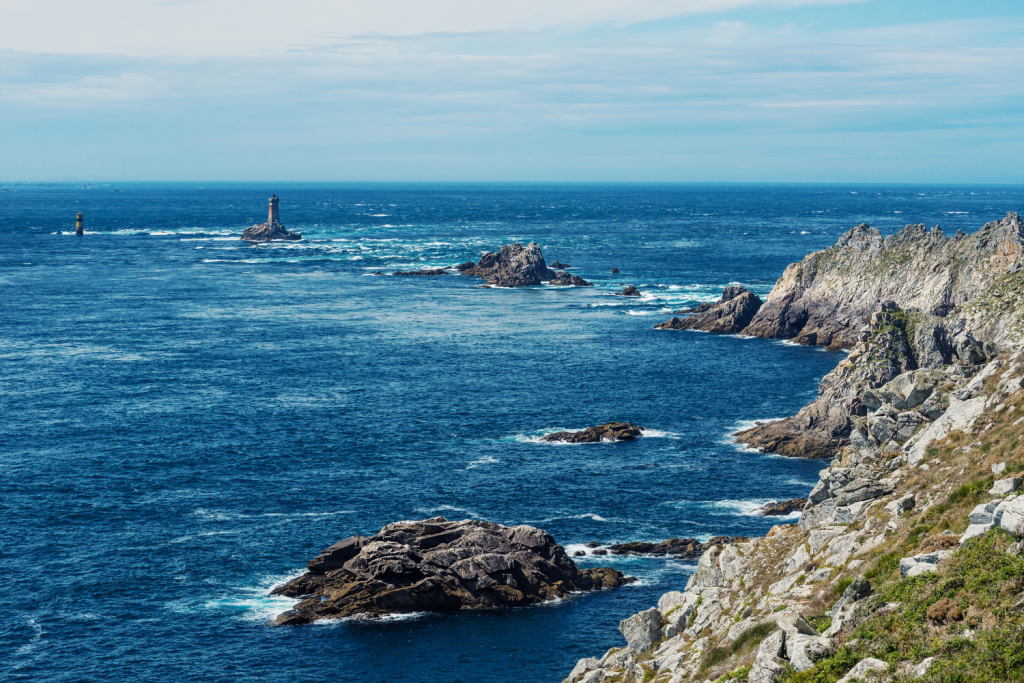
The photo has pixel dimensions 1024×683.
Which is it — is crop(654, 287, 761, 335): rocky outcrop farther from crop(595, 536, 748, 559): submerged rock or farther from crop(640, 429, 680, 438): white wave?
crop(595, 536, 748, 559): submerged rock

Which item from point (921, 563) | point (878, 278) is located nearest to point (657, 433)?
point (878, 278)

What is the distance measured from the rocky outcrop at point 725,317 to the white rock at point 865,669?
12245cm

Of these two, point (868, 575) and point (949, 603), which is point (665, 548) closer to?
point (868, 575)

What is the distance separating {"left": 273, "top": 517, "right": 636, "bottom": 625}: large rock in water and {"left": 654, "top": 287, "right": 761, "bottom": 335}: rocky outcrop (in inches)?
3399

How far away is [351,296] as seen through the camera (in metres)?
186

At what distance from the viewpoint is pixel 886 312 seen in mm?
90875

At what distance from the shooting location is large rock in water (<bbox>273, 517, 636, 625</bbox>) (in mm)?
61812

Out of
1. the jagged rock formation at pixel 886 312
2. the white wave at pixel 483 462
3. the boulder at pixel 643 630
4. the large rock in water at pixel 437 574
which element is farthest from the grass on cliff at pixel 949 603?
the white wave at pixel 483 462

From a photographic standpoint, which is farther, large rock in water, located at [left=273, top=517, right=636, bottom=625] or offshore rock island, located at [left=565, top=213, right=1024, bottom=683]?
large rock in water, located at [left=273, top=517, right=636, bottom=625]

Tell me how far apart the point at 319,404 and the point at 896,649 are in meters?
84.3

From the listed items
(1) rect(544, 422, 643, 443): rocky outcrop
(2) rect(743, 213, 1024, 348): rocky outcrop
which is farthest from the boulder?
(2) rect(743, 213, 1024, 348): rocky outcrop

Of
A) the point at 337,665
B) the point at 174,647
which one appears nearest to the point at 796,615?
the point at 337,665

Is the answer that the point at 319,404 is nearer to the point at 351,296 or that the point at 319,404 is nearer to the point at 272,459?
the point at 272,459

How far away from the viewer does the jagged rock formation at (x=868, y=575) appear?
24766 millimetres
